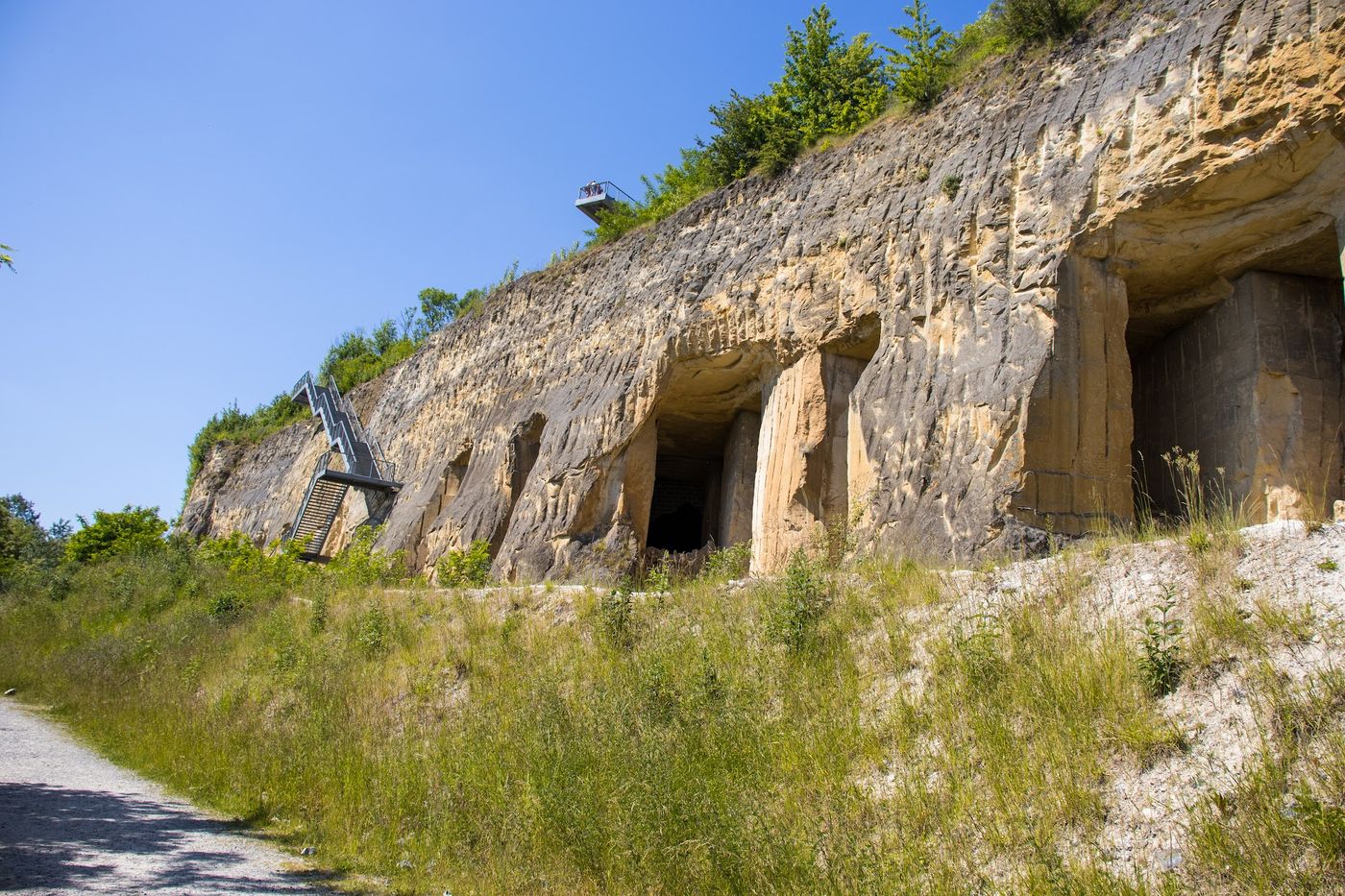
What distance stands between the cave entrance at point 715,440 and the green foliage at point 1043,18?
18.8ft

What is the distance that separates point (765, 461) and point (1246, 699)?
377 inches

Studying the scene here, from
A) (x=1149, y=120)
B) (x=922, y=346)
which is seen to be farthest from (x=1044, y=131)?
(x=922, y=346)

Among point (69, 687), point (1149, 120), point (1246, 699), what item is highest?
point (1149, 120)

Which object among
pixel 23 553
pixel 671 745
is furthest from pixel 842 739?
pixel 23 553

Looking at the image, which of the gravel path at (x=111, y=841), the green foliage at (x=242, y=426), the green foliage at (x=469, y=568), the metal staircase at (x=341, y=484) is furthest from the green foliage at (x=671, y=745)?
the green foliage at (x=242, y=426)

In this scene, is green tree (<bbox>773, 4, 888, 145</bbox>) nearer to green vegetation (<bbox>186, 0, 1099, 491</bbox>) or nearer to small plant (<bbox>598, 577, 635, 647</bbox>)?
green vegetation (<bbox>186, 0, 1099, 491</bbox>)

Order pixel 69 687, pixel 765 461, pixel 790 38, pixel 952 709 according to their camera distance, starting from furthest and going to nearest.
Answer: pixel 790 38 → pixel 765 461 → pixel 69 687 → pixel 952 709

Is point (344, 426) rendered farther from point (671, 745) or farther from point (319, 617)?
point (671, 745)

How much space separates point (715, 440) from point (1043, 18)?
9.34 meters

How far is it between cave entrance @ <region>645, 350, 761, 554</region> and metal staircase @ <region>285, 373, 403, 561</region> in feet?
26.7

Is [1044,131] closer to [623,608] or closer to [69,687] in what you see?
[623,608]

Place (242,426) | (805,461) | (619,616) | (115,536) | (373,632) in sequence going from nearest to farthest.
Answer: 1. (619,616)
2. (373,632)
3. (805,461)
4. (115,536)
5. (242,426)

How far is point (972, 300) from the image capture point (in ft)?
34.3

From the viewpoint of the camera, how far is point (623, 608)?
8.30 m
